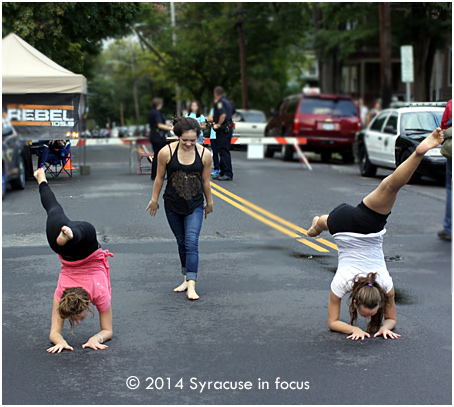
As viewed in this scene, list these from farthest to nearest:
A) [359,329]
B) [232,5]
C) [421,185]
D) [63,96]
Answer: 1. [232,5]
2. [421,185]
3. [359,329]
4. [63,96]

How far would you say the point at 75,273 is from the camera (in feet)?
16.1

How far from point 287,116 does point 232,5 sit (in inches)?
489

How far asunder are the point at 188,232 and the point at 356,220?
5.19 ft

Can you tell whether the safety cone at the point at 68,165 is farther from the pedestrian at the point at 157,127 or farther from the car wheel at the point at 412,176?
the car wheel at the point at 412,176

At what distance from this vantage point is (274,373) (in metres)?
4.41

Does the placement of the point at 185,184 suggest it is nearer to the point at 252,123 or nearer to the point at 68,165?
the point at 68,165

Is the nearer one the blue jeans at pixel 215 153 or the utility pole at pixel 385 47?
the blue jeans at pixel 215 153

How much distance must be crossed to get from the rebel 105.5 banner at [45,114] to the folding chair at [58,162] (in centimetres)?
15

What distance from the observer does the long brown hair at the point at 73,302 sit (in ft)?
15.5

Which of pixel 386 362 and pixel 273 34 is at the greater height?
pixel 273 34

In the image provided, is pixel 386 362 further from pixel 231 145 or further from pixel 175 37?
pixel 175 37

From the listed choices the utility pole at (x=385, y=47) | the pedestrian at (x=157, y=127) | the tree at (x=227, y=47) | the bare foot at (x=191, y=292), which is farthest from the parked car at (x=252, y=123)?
the bare foot at (x=191, y=292)

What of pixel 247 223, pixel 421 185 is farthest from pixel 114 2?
pixel 421 185

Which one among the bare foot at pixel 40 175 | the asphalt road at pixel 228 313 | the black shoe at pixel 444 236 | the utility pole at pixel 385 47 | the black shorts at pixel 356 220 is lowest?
the asphalt road at pixel 228 313
